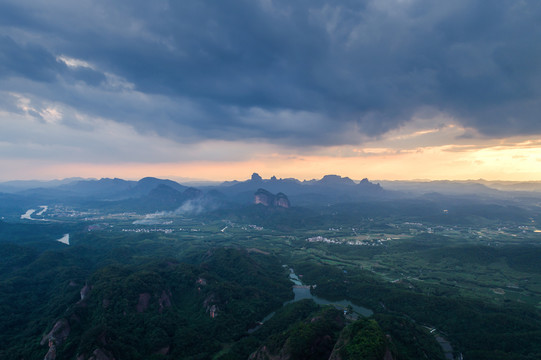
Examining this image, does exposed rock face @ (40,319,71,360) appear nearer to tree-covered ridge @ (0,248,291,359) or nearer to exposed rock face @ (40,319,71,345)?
exposed rock face @ (40,319,71,345)

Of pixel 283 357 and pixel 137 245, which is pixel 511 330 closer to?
pixel 283 357

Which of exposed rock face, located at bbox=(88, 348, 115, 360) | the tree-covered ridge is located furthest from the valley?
the tree-covered ridge

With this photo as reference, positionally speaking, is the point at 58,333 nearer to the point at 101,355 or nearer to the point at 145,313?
the point at 101,355

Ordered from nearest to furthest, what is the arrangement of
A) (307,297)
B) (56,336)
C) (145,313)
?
(56,336)
(145,313)
(307,297)

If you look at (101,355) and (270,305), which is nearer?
(101,355)

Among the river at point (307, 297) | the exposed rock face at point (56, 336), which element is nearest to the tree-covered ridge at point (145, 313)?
the exposed rock face at point (56, 336)

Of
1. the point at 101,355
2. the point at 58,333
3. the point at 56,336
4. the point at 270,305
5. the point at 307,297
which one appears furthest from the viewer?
the point at 307,297

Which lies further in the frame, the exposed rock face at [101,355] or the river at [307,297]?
the river at [307,297]

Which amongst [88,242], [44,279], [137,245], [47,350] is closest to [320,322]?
[47,350]

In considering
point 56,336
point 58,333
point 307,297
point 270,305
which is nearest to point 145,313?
point 58,333

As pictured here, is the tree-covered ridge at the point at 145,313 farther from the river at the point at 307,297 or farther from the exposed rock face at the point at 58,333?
the river at the point at 307,297

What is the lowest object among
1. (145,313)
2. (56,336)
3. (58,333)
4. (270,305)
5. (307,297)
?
(307,297)
